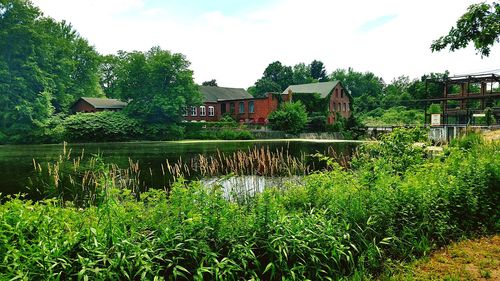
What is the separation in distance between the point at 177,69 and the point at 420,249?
153ft

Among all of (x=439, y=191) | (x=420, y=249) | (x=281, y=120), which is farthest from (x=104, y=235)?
(x=281, y=120)

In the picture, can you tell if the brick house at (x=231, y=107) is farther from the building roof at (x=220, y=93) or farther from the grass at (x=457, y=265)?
Result: the grass at (x=457, y=265)

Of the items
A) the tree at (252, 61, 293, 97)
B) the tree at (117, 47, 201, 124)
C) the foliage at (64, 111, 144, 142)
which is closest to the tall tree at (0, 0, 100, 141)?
the foliage at (64, 111, 144, 142)

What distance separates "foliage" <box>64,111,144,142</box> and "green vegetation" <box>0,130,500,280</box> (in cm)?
3942

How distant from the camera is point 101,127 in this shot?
4178cm

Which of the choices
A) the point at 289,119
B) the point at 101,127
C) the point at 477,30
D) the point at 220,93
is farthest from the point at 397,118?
the point at 477,30

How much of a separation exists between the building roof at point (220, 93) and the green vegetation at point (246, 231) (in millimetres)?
53201

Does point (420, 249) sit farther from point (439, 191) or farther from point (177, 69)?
point (177, 69)

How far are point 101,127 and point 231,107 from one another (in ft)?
69.1

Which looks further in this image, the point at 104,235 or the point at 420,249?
the point at 420,249

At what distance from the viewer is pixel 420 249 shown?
4.73m

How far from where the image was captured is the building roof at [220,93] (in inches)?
2338

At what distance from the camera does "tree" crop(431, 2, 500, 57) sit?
746 centimetres

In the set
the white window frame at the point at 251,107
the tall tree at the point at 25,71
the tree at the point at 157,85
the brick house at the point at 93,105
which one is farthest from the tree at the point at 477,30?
the brick house at the point at 93,105
